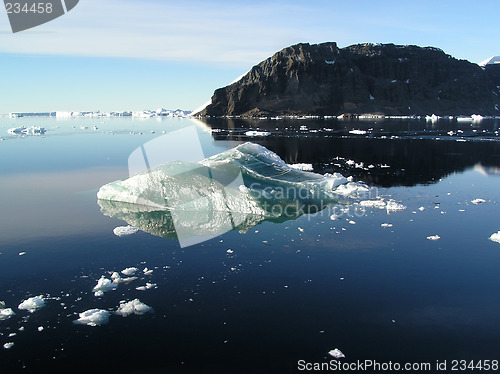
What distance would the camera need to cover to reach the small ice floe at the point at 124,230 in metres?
13.3

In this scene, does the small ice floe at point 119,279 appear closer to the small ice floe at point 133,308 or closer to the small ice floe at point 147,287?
the small ice floe at point 147,287

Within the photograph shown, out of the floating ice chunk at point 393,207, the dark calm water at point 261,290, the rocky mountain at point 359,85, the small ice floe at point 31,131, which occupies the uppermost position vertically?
the rocky mountain at point 359,85

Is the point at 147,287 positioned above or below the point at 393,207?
below

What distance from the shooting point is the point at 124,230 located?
13.5 m

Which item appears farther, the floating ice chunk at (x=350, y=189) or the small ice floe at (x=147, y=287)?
the floating ice chunk at (x=350, y=189)

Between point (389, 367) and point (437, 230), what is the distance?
25.3ft

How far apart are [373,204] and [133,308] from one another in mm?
10946

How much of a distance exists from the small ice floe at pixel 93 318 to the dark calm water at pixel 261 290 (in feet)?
0.42

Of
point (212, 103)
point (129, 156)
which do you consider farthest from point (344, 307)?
point (212, 103)

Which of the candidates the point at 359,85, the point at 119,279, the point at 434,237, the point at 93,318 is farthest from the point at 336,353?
the point at 359,85

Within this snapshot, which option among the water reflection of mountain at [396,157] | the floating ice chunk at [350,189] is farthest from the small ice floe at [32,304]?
the water reflection of mountain at [396,157]

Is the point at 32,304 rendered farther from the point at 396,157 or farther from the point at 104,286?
the point at 396,157

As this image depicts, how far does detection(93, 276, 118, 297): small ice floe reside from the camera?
945 centimetres

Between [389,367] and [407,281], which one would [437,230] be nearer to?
[407,281]
